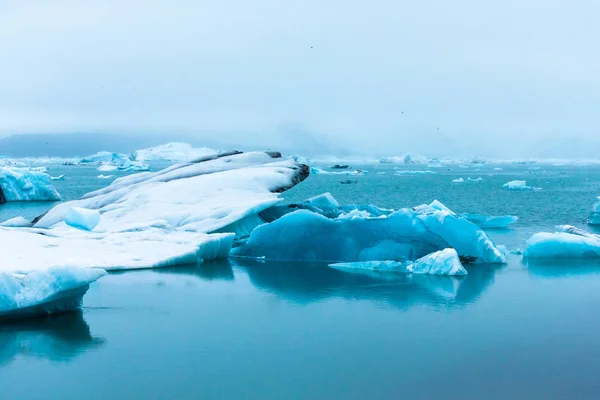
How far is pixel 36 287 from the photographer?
7.63 m

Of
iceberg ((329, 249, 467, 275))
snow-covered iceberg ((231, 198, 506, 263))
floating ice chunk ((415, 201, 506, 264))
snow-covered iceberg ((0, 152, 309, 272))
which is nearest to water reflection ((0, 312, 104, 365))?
snow-covered iceberg ((0, 152, 309, 272))

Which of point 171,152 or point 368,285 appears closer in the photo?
point 368,285

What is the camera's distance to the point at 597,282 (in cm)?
1047

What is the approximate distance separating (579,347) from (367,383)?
99.4 inches

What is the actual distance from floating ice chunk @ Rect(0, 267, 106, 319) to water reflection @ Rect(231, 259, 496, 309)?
291cm

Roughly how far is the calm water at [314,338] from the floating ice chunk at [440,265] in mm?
289

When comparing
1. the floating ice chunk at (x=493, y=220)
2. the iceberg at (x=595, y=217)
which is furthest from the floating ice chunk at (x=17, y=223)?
the iceberg at (x=595, y=217)

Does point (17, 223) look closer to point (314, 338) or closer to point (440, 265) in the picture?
point (440, 265)

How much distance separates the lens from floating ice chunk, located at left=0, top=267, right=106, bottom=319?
7504mm

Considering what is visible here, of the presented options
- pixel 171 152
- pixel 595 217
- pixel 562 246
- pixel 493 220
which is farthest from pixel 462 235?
pixel 171 152

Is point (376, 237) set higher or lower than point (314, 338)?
higher

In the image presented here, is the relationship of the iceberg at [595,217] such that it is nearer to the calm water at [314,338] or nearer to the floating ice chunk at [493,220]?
the floating ice chunk at [493,220]

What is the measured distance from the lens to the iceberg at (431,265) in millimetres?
10867

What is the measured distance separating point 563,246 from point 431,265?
320 centimetres
